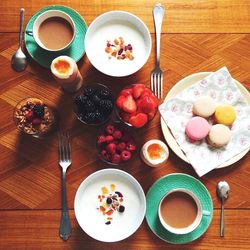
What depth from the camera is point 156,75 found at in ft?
4.76

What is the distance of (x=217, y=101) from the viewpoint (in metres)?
1.43

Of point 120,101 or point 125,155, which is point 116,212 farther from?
point 120,101

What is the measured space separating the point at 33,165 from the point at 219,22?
2.27 feet

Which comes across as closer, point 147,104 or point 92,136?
point 147,104

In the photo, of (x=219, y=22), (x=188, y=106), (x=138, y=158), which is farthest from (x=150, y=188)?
(x=219, y=22)

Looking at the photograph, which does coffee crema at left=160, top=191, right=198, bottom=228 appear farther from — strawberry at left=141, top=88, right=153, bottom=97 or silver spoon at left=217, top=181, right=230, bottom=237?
strawberry at left=141, top=88, right=153, bottom=97

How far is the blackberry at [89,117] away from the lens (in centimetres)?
138

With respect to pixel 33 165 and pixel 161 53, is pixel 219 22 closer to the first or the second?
pixel 161 53

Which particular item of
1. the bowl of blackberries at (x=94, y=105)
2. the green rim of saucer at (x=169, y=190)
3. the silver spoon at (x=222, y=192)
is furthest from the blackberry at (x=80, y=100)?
the silver spoon at (x=222, y=192)

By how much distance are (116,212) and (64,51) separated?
486mm

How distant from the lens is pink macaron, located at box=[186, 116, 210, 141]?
4.57 feet

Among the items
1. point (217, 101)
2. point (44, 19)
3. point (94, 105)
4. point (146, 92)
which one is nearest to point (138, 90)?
point (146, 92)

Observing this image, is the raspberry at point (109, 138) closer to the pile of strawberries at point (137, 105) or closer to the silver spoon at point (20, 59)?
the pile of strawberries at point (137, 105)

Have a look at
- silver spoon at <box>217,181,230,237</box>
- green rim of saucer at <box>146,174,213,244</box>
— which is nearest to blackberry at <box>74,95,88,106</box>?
green rim of saucer at <box>146,174,213,244</box>
